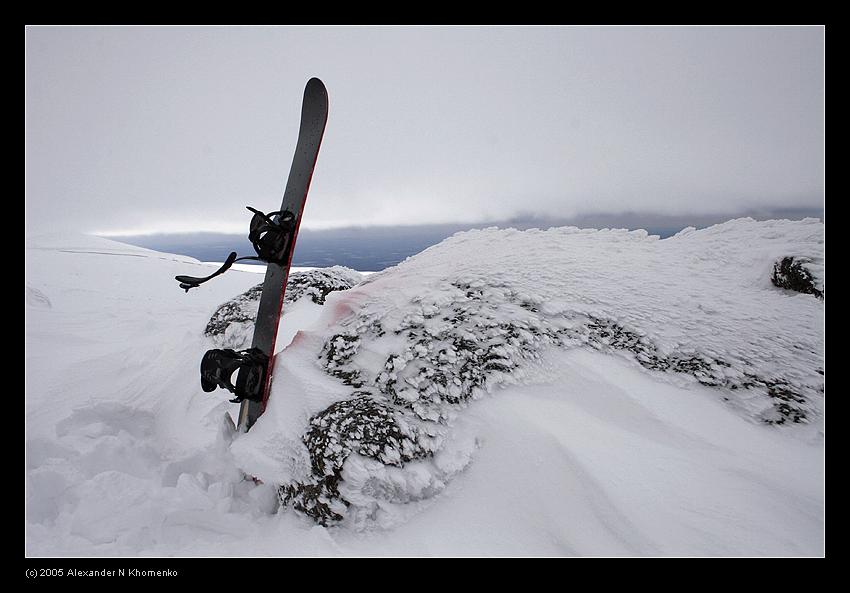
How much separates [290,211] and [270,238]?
289 millimetres

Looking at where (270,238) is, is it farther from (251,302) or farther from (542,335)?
(542,335)

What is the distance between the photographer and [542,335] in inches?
114

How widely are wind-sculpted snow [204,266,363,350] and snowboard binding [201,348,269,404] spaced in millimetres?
1095

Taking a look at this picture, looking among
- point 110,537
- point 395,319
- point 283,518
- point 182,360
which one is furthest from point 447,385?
point 182,360

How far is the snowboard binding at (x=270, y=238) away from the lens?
2.59m

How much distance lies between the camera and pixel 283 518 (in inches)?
93.6

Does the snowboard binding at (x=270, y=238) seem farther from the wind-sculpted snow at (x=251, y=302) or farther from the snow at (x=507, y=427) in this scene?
the wind-sculpted snow at (x=251, y=302)

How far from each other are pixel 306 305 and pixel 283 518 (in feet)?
8.23

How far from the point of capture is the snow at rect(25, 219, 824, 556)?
1954mm

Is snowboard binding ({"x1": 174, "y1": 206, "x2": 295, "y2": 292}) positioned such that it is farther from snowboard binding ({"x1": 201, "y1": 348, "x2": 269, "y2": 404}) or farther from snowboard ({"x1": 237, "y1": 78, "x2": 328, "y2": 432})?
snowboard binding ({"x1": 201, "y1": 348, "x2": 269, "y2": 404})

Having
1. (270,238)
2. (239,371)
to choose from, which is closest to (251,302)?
(239,371)

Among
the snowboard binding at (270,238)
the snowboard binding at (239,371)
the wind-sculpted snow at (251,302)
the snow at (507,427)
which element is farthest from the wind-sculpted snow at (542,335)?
the wind-sculpted snow at (251,302)

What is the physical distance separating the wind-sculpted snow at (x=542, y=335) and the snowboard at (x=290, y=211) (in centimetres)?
51

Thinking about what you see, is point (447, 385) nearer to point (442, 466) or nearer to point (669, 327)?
point (442, 466)
